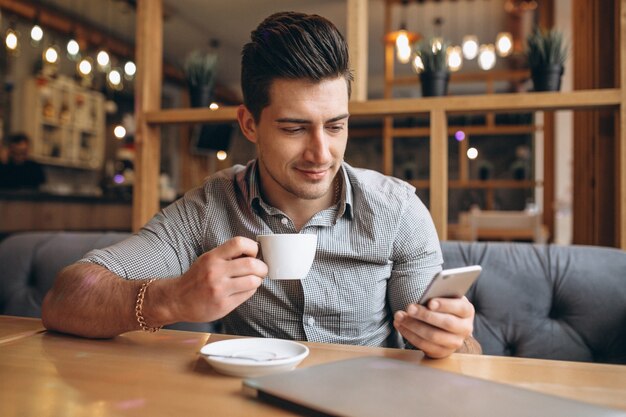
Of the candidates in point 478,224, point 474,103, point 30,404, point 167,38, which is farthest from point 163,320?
point 167,38

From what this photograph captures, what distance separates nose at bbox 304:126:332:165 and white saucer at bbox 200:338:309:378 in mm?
478

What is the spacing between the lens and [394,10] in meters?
7.02

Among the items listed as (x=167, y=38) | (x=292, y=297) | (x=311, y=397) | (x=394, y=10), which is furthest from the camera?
(x=167, y=38)

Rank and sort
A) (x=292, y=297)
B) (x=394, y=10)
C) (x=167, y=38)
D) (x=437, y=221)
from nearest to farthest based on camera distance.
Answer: (x=292, y=297), (x=437, y=221), (x=394, y=10), (x=167, y=38)

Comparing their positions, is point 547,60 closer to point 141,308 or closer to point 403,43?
point 141,308

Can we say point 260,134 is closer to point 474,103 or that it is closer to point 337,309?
point 337,309

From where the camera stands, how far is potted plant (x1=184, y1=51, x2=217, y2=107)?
239 cm

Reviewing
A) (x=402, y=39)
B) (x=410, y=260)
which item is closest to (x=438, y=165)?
(x=410, y=260)

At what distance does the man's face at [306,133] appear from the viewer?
1291mm

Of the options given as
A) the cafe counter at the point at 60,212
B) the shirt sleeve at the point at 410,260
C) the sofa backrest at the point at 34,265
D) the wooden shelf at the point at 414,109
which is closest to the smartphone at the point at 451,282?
the shirt sleeve at the point at 410,260

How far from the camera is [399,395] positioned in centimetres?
70

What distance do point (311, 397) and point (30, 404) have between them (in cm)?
35

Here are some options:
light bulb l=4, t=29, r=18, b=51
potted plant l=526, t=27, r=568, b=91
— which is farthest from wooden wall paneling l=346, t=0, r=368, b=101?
light bulb l=4, t=29, r=18, b=51

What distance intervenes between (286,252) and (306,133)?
1.48 feet
